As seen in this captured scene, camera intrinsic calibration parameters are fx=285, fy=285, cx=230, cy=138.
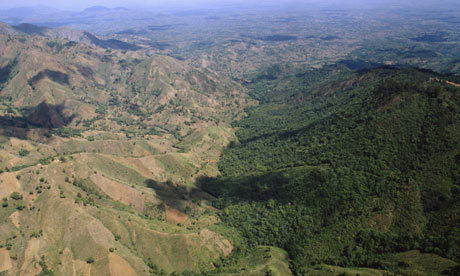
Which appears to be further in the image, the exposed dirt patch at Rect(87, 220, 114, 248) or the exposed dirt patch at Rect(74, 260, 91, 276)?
the exposed dirt patch at Rect(87, 220, 114, 248)

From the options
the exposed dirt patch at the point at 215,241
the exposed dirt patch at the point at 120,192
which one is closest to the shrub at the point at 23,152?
the exposed dirt patch at the point at 120,192

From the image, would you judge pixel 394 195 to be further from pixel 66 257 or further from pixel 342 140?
pixel 66 257

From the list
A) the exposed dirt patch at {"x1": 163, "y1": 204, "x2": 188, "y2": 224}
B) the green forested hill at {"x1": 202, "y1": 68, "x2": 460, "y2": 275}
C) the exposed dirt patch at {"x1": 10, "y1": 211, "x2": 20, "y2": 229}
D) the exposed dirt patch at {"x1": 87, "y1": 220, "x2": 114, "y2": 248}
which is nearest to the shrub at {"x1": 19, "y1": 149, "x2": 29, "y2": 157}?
the exposed dirt patch at {"x1": 10, "y1": 211, "x2": 20, "y2": 229}

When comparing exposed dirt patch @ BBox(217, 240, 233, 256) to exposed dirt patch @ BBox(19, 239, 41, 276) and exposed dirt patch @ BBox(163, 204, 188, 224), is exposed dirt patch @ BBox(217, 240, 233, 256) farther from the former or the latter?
exposed dirt patch @ BBox(19, 239, 41, 276)

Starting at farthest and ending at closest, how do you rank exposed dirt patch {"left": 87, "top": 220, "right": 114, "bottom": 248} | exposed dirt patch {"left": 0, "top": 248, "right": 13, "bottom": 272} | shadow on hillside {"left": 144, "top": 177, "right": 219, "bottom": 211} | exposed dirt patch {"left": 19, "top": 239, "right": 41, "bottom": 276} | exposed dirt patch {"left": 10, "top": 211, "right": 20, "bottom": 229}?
shadow on hillside {"left": 144, "top": 177, "right": 219, "bottom": 211}, exposed dirt patch {"left": 10, "top": 211, "right": 20, "bottom": 229}, exposed dirt patch {"left": 87, "top": 220, "right": 114, "bottom": 248}, exposed dirt patch {"left": 19, "top": 239, "right": 41, "bottom": 276}, exposed dirt patch {"left": 0, "top": 248, "right": 13, "bottom": 272}

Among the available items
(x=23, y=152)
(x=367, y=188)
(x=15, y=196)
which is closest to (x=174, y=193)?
(x=15, y=196)

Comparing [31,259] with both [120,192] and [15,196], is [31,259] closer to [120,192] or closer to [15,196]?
[15,196]

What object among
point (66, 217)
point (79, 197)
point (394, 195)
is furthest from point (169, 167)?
point (394, 195)
